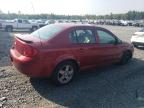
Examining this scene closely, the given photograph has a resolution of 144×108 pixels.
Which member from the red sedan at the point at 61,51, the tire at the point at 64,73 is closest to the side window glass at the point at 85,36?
the red sedan at the point at 61,51

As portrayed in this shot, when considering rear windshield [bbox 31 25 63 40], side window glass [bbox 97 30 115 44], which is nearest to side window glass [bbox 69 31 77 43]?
rear windshield [bbox 31 25 63 40]

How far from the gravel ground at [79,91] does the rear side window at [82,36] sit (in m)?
1.18

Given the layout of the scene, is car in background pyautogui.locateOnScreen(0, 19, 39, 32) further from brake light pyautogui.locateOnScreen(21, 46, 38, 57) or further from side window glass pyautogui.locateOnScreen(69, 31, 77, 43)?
brake light pyautogui.locateOnScreen(21, 46, 38, 57)

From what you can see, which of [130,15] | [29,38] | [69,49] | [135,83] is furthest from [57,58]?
[130,15]

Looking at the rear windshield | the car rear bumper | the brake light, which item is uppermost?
the rear windshield

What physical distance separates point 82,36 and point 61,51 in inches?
40.1

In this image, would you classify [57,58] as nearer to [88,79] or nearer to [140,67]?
[88,79]

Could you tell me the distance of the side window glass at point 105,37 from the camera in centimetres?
782

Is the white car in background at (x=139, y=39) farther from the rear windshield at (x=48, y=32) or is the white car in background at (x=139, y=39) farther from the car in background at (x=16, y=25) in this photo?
the car in background at (x=16, y=25)

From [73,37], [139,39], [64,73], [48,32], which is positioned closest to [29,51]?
Result: [48,32]

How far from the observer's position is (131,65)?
9289 millimetres

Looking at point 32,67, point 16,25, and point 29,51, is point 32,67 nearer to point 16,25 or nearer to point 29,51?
point 29,51

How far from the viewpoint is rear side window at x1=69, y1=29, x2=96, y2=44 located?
701 centimetres

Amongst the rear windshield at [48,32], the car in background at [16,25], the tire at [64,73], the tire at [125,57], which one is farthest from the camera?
the car in background at [16,25]
